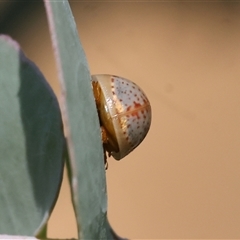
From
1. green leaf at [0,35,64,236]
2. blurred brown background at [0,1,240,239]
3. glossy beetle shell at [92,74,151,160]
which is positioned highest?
green leaf at [0,35,64,236]

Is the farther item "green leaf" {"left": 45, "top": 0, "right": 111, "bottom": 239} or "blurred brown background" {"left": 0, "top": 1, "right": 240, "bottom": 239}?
"blurred brown background" {"left": 0, "top": 1, "right": 240, "bottom": 239}

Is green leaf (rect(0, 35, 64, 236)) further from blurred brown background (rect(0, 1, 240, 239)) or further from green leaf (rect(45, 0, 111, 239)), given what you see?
blurred brown background (rect(0, 1, 240, 239))

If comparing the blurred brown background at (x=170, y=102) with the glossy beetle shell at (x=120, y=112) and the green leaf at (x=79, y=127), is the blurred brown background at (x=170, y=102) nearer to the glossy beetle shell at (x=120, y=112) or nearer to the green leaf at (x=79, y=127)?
the glossy beetle shell at (x=120, y=112)

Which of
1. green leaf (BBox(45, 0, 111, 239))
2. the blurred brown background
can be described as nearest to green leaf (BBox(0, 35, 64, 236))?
green leaf (BBox(45, 0, 111, 239))

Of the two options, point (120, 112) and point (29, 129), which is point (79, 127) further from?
point (120, 112)

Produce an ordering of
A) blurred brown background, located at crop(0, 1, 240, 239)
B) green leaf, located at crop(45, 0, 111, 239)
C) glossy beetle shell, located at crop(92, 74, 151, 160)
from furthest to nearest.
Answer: blurred brown background, located at crop(0, 1, 240, 239) → glossy beetle shell, located at crop(92, 74, 151, 160) → green leaf, located at crop(45, 0, 111, 239)

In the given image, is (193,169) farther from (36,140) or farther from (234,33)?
(36,140)

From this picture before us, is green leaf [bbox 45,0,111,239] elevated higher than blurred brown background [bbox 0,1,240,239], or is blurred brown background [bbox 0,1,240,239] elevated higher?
green leaf [bbox 45,0,111,239]
